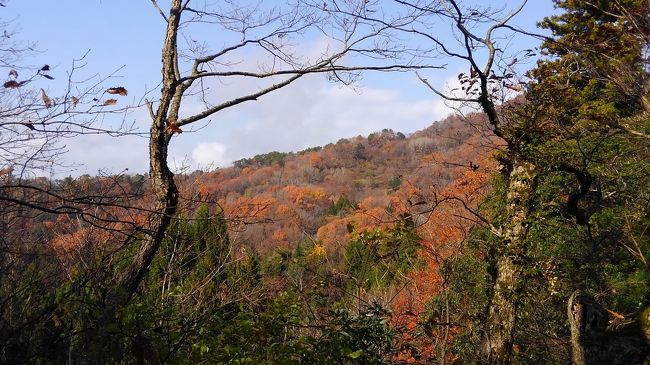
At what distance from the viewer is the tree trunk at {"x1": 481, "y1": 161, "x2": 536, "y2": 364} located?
4.10m

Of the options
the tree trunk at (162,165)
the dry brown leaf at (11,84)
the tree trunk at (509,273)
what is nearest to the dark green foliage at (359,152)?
the tree trunk at (509,273)

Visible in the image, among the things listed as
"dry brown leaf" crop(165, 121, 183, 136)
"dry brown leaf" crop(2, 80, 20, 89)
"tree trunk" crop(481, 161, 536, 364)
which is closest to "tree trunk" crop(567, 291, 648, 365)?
"tree trunk" crop(481, 161, 536, 364)

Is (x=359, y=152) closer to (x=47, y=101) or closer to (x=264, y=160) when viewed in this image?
(x=264, y=160)

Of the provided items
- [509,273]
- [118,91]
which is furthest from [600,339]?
[118,91]

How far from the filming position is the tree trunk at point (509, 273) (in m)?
4.10

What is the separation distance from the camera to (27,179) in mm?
2766

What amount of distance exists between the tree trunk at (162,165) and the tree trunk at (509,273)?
2.61 metres

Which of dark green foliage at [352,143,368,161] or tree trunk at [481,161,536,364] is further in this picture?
dark green foliage at [352,143,368,161]

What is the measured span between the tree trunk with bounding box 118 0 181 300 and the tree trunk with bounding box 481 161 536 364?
2613 millimetres

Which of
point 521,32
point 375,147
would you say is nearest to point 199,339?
point 521,32

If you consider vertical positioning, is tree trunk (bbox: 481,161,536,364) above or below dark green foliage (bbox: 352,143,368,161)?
below

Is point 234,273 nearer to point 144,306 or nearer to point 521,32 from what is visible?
point 144,306

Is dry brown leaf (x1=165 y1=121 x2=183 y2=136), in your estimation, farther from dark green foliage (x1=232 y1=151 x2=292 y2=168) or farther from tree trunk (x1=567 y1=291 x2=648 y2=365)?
dark green foliage (x1=232 y1=151 x2=292 y2=168)

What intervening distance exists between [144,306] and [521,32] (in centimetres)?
341
